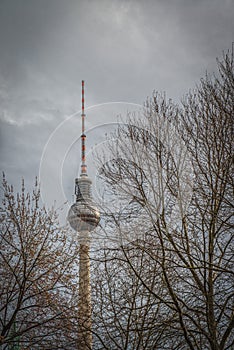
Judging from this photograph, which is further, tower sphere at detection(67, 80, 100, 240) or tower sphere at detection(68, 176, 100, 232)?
tower sphere at detection(67, 80, 100, 240)

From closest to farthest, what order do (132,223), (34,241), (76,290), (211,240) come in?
(211,240)
(132,223)
(34,241)
(76,290)

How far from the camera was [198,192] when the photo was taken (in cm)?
1021

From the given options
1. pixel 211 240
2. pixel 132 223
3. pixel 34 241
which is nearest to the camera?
pixel 211 240

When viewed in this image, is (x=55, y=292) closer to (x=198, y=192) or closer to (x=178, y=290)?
(x=178, y=290)

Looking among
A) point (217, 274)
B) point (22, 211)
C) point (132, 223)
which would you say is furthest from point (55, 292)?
point (217, 274)

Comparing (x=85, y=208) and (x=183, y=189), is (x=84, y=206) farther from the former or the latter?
(x=183, y=189)

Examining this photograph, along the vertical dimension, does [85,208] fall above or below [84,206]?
above

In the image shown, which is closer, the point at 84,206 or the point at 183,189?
the point at 183,189

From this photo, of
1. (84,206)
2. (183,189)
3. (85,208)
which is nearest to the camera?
(183,189)

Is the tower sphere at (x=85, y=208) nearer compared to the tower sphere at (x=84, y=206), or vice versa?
the tower sphere at (x=85, y=208)

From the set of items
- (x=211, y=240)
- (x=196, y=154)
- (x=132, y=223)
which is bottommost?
(x=211, y=240)

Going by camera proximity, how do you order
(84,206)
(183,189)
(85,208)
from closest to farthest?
(183,189), (84,206), (85,208)

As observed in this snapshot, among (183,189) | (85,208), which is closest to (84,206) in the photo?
(85,208)

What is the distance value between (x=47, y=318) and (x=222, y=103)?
26.1ft
